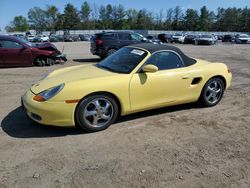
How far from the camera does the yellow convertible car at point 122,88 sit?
434cm

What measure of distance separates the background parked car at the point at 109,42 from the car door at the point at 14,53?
3871 millimetres

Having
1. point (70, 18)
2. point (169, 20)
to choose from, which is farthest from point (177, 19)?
point (70, 18)

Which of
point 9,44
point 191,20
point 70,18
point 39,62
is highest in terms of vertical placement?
point 70,18

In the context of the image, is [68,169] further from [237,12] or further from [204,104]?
[237,12]

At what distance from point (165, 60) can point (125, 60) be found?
761mm

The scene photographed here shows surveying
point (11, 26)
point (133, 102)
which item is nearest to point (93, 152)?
point (133, 102)

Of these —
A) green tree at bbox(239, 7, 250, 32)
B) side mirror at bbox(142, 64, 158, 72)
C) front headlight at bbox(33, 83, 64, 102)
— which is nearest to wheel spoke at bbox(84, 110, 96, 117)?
front headlight at bbox(33, 83, 64, 102)

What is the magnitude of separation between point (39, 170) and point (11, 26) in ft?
508

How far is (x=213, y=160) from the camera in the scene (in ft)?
12.1

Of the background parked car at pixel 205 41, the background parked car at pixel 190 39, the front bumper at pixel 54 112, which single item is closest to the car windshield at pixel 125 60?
the front bumper at pixel 54 112

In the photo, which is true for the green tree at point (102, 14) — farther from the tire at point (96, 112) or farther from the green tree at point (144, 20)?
the tire at point (96, 112)

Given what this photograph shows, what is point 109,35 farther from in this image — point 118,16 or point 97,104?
point 118,16

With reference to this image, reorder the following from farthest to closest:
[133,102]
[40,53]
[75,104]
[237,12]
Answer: [237,12] → [40,53] → [133,102] → [75,104]

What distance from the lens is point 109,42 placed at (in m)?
14.9
